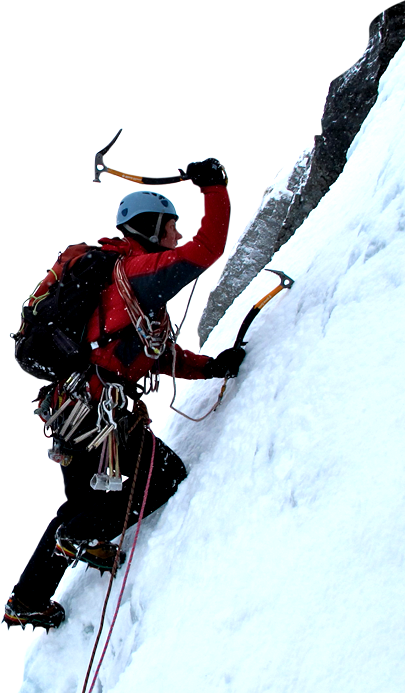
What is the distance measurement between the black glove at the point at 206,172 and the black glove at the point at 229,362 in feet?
3.10

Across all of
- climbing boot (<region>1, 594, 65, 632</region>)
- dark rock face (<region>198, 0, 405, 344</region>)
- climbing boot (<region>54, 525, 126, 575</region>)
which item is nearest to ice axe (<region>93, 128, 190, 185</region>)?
climbing boot (<region>54, 525, 126, 575</region>)

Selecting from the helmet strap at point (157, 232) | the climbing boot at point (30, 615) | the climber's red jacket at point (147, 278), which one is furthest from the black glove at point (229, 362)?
the climbing boot at point (30, 615)

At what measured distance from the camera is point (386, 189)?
2.53 meters

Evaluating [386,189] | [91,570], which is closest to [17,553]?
[91,570]

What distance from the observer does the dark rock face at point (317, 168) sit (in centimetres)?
523

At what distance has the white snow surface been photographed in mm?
1540

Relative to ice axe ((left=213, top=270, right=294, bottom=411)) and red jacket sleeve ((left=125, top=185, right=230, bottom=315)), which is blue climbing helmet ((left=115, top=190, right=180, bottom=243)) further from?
ice axe ((left=213, top=270, right=294, bottom=411))

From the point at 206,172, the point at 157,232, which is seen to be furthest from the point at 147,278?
the point at 206,172

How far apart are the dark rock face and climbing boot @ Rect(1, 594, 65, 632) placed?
485cm

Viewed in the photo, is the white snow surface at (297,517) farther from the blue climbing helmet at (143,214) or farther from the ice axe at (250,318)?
the blue climbing helmet at (143,214)

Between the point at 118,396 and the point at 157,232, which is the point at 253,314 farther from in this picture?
the point at 118,396

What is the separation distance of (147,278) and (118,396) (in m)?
0.64

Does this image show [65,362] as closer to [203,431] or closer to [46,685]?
[203,431]

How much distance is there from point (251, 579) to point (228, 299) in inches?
278
